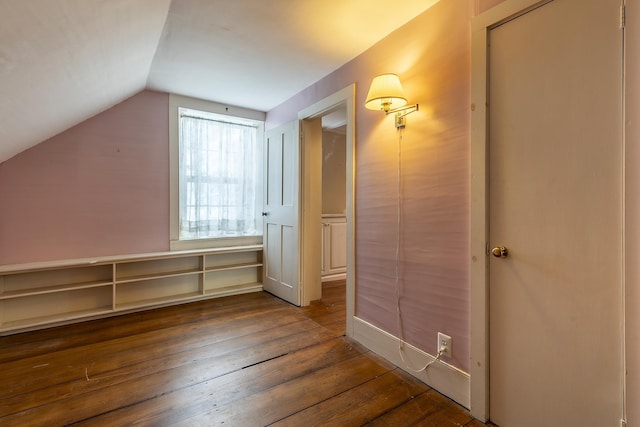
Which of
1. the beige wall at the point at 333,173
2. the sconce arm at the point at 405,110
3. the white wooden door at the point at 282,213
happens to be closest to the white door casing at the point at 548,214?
the sconce arm at the point at 405,110

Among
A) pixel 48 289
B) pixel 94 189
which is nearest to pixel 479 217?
pixel 94 189

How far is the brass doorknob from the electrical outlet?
57 centimetres

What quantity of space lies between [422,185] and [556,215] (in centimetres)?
71

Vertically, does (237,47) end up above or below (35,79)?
above

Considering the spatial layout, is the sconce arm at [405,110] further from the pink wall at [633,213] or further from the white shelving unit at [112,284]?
the white shelving unit at [112,284]

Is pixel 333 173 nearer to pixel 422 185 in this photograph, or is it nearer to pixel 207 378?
pixel 422 185

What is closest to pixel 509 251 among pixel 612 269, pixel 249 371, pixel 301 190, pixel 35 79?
pixel 612 269

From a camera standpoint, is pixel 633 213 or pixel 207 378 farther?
pixel 207 378

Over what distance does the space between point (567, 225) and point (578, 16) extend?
861mm

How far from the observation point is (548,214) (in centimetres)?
132

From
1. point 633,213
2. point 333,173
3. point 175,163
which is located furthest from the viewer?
point 333,173

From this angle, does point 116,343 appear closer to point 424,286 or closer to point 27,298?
point 27,298

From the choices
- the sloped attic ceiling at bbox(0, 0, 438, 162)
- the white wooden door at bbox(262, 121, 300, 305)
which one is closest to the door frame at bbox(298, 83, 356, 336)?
the white wooden door at bbox(262, 121, 300, 305)

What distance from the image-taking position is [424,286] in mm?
1861
